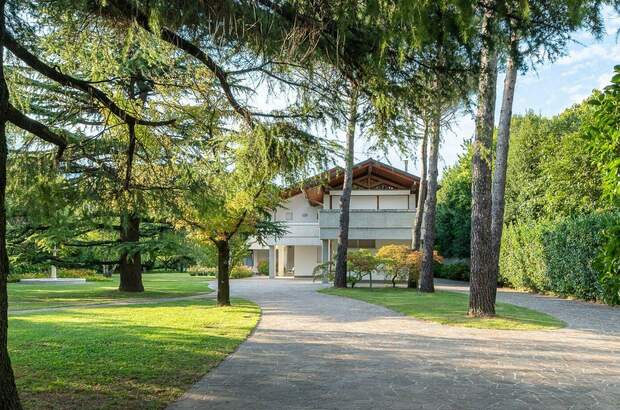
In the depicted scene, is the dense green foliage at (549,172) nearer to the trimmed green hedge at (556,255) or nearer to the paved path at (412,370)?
the trimmed green hedge at (556,255)

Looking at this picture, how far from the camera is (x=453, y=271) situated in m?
37.3

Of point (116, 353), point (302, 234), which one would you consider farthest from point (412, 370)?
point (302, 234)

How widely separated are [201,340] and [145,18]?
6170mm

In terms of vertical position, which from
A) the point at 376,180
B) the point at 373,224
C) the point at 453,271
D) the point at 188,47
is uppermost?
the point at 376,180

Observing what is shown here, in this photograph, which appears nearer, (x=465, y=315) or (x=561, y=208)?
(x=465, y=315)

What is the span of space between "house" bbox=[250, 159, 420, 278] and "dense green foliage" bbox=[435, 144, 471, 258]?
18.4 feet

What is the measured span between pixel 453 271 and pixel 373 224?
9.25 meters

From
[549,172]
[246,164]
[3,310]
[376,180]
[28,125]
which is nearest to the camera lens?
[3,310]

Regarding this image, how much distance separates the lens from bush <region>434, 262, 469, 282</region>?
3591 cm

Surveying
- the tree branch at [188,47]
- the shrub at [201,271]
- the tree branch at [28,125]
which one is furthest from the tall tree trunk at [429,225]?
the shrub at [201,271]

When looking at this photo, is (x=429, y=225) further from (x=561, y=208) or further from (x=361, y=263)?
(x=561, y=208)

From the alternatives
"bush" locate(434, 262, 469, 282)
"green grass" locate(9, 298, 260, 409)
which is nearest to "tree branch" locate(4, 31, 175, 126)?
"green grass" locate(9, 298, 260, 409)

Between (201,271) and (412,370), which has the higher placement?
(412,370)

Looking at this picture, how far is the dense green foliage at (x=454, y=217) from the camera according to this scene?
37719 millimetres
